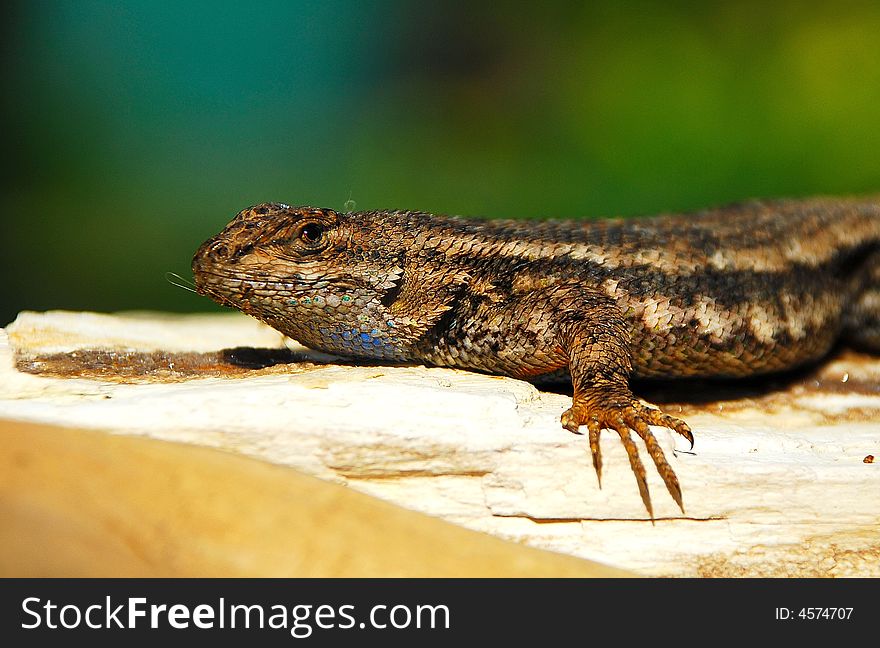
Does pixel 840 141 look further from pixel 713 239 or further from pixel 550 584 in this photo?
pixel 550 584

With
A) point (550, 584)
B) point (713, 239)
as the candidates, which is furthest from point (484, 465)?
point (713, 239)

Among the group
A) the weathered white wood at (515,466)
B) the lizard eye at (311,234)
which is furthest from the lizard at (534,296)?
the weathered white wood at (515,466)

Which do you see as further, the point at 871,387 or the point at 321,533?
the point at 871,387

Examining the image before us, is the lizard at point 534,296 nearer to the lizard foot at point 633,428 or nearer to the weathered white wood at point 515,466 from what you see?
the lizard foot at point 633,428

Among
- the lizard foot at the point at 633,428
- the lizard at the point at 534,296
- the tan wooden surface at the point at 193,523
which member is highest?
the lizard at the point at 534,296

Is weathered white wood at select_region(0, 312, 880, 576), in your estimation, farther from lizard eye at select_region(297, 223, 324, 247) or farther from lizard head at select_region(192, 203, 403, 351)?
lizard eye at select_region(297, 223, 324, 247)

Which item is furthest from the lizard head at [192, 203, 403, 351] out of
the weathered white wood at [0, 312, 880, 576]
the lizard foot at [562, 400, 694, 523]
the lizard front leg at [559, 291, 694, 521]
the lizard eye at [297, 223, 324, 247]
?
the lizard foot at [562, 400, 694, 523]
